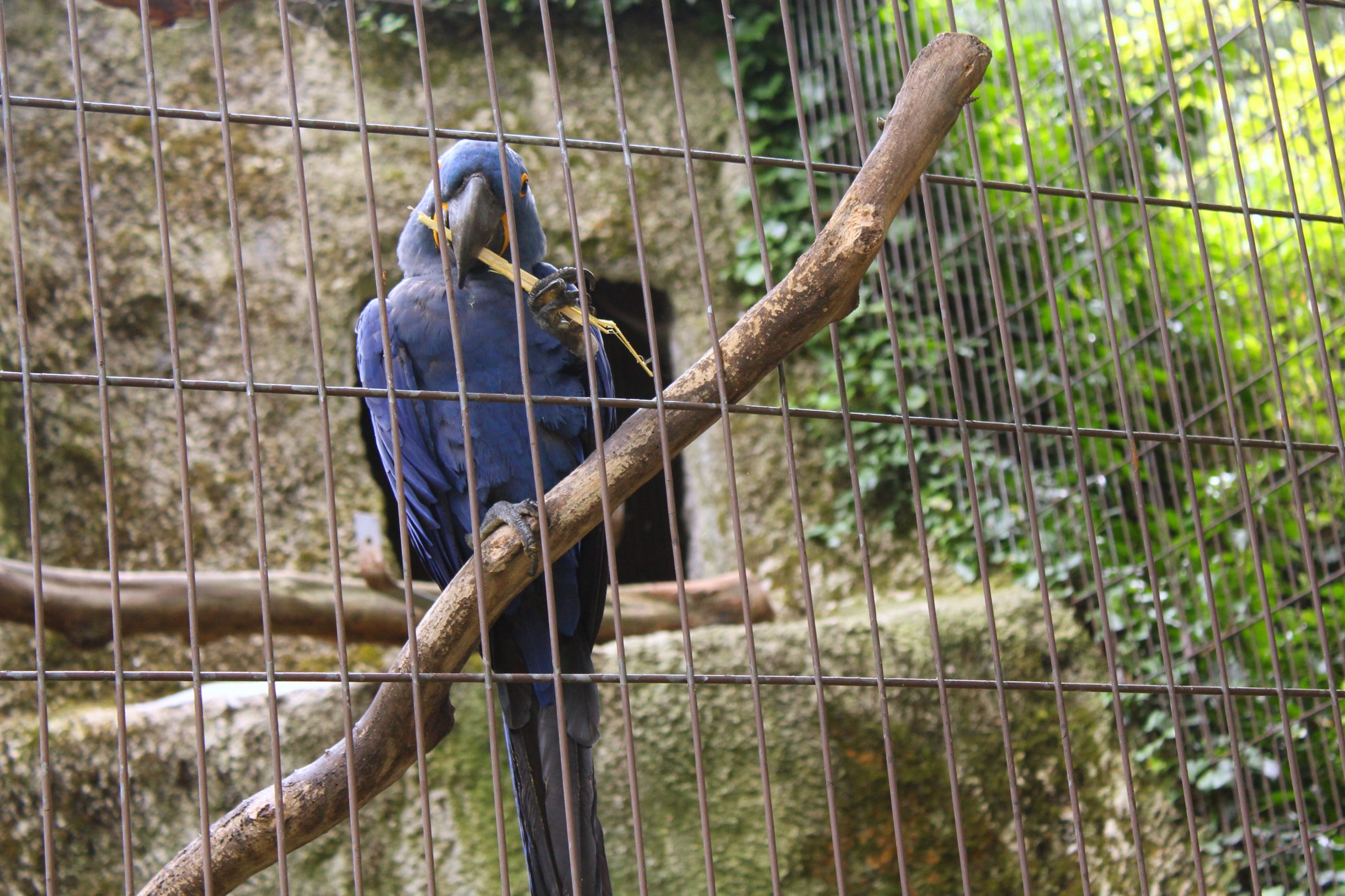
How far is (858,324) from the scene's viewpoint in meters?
4.69

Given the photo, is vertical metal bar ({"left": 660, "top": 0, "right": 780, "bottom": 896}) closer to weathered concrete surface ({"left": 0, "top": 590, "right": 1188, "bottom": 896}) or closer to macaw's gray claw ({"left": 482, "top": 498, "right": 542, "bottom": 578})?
macaw's gray claw ({"left": 482, "top": 498, "right": 542, "bottom": 578})

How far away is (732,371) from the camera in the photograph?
201 cm

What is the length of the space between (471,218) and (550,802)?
127 centimetres

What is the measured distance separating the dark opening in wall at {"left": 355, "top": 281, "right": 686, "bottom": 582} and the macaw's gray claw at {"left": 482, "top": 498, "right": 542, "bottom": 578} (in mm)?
2551

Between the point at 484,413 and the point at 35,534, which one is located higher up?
the point at 484,413

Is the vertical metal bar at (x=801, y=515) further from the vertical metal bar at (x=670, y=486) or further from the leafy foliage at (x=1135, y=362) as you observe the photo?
the leafy foliage at (x=1135, y=362)

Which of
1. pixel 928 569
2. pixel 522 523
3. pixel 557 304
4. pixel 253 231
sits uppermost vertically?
pixel 253 231

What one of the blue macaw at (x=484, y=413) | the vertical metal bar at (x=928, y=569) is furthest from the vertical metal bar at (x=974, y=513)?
the blue macaw at (x=484, y=413)

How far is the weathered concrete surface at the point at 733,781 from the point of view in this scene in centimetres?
333

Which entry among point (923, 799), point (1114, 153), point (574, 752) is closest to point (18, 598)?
point (574, 752)

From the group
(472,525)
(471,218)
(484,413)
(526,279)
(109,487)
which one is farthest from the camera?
(484,413)

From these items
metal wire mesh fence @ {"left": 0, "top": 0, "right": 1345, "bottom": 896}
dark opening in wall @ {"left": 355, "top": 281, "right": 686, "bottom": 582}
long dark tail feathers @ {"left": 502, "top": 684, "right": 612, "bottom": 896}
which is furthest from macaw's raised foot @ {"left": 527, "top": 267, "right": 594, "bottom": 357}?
dark opening in wall @ {"left": 355, "top": 281, "right": 686, "bottom": 582}

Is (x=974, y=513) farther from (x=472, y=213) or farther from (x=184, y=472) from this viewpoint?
(x=472, y=213)

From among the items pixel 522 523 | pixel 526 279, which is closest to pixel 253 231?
pixel 526 279
